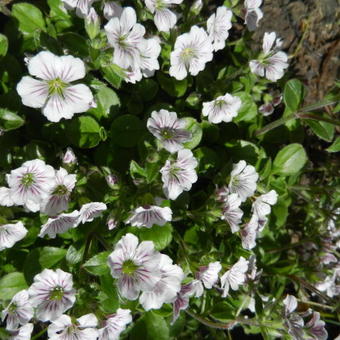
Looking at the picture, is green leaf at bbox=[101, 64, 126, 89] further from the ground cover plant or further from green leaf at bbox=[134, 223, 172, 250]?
green leaf at bbox=[134, 223, 172, 250]

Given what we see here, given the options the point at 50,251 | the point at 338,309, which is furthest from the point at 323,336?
the point at 50,251

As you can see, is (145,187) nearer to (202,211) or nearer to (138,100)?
(202,211)

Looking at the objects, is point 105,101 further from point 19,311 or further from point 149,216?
point 19,311

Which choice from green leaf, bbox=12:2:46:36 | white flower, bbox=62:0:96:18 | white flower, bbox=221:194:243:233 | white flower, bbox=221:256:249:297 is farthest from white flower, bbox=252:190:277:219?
green leaf, bbox=12:2:46:36

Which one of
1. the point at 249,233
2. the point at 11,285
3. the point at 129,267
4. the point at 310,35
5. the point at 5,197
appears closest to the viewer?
the point at 129,267

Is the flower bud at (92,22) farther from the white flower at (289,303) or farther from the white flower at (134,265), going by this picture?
the white flower at (289,303)

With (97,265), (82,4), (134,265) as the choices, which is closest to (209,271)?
(134,265)
